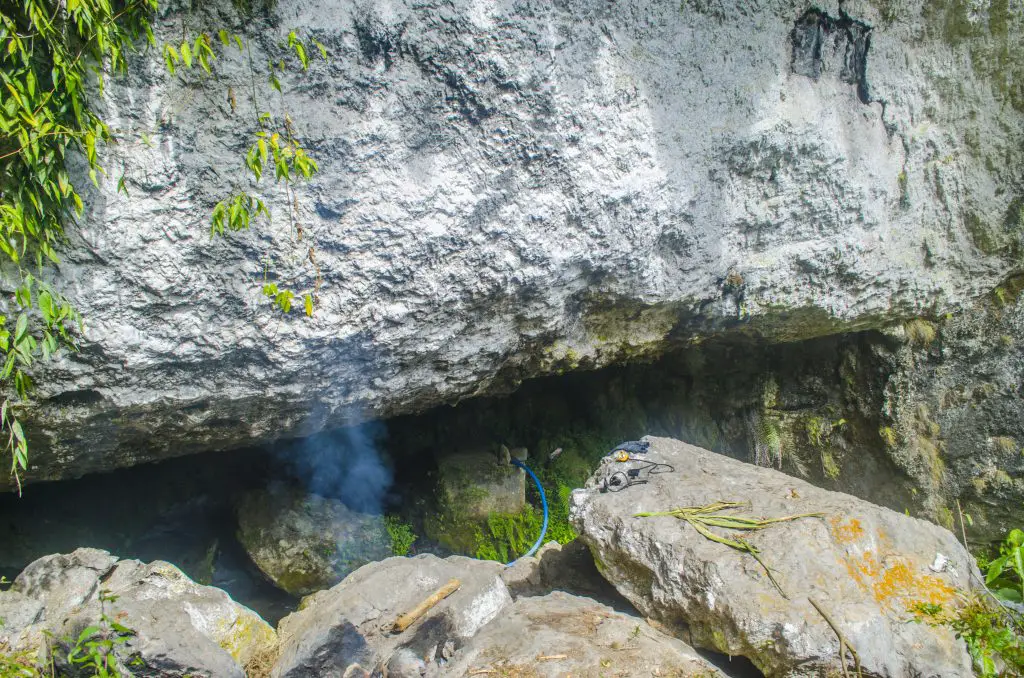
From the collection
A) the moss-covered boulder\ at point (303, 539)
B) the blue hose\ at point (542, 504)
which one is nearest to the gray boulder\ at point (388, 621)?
the moss-covered boulder\ at point (303, 539)

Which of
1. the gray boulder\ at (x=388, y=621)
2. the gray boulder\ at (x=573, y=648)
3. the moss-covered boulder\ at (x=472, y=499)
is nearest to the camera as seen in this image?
the gray boulder\ at (x=573, y=648)

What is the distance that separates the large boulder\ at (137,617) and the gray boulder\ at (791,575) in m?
1.81

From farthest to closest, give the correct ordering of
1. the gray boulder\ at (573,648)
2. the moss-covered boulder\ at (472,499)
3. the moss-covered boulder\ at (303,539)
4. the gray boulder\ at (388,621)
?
the moss-covered boulder\ at (472,499) → the moss-covered boulder\ at (303,539) → the gray boulder\ at (388,621) → the gray boulder\ at (573,648)

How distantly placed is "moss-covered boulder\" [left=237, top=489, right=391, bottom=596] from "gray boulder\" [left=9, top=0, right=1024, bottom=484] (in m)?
1.45

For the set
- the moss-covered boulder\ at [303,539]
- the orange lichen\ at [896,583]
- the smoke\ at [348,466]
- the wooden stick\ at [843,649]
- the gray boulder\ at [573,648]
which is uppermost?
the orange lichen\ at [896,583]

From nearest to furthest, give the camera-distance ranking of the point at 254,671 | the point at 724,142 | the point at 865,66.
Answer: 1. the point at 254,671
2. the point at 724,142
3. the point at 865,66

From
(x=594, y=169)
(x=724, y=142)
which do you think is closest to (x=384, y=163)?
(x=594, y=169)

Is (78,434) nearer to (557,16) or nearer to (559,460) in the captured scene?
(557,16)

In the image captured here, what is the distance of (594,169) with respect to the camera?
3.38 meters

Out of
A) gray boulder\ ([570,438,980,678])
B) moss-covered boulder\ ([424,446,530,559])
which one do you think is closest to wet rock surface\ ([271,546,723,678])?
gray boulder\ ([570,438,980,678])

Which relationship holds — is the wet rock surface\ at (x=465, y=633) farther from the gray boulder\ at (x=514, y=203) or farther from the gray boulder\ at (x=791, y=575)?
the gray boulder\ at (x=514, y=203)

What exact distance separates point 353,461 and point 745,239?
140 inches

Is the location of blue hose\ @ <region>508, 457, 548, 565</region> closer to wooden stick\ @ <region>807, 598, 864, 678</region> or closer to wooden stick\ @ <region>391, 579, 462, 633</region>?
wooden stick\ @ <region>391, 579, 462, 633</region>

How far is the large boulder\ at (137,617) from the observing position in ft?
9.44
